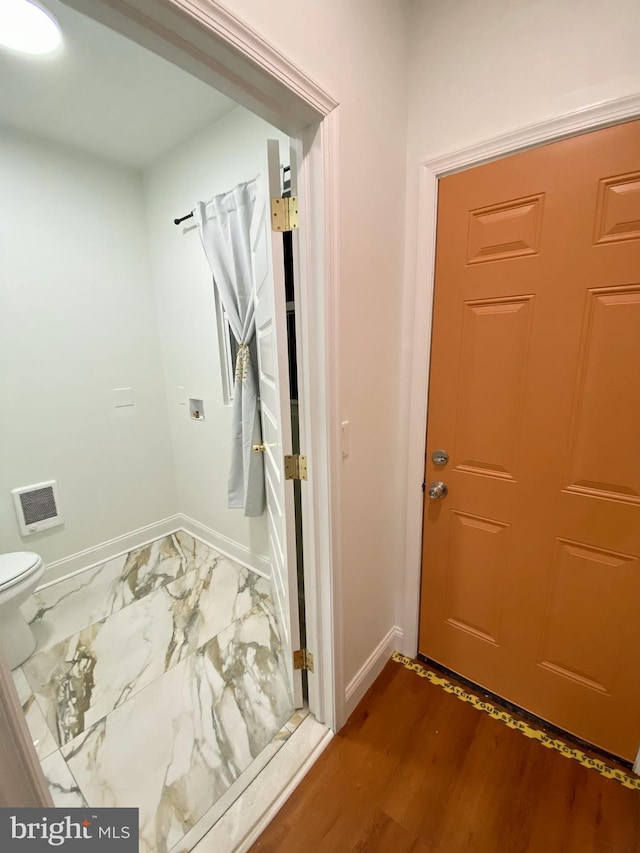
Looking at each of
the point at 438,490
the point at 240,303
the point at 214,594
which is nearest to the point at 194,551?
the point at 214,594

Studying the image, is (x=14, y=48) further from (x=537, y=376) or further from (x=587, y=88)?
(x=537, y=376)

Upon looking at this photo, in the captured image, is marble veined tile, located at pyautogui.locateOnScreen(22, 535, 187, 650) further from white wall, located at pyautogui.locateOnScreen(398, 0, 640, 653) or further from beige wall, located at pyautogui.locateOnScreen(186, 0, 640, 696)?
white wall, located at pyautogui.locateOnScreen(398, 0, 640, 653)

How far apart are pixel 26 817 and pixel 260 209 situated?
1885 millimetres

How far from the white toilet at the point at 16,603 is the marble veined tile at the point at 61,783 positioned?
0.58 meters

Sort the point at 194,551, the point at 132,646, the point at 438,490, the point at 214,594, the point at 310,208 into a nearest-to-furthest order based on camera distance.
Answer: the point at 310,208 < the point at 438,490 < the point at 132,646 < the point at 214,594 < the point at 194,551

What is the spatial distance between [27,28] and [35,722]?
106 inches

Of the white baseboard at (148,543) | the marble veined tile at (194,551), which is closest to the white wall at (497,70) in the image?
the white baseboard at (148,543)

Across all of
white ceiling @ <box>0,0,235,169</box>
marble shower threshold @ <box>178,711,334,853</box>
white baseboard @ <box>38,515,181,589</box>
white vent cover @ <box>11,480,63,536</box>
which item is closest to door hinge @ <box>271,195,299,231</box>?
white ceiling @ <box>0,0,235,169</box>

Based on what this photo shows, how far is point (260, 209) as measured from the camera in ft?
5.02

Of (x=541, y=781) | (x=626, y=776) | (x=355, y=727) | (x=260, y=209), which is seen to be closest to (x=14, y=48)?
(x=260, y=209)

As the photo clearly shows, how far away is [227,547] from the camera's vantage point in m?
2.52

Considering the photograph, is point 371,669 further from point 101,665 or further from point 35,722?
point 35,722

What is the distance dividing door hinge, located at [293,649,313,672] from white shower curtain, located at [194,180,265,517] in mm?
801

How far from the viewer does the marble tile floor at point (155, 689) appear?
1217mm
